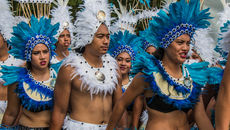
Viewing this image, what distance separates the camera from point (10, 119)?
4.55 m

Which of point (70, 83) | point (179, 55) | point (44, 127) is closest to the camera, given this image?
point (179, 55)

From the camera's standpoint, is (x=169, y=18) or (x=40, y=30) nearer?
(x=169, y=18)

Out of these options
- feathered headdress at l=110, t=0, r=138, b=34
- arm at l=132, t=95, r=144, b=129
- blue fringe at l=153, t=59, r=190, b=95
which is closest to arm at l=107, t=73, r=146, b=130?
blue fringe at l=153, t=59, r=190, b=95

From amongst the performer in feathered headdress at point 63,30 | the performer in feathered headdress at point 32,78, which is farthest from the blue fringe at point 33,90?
the performer in feathered headdress at point 63,30

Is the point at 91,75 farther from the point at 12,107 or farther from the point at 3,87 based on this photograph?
the point at 3,87

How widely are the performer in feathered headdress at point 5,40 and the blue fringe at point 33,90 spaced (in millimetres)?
878

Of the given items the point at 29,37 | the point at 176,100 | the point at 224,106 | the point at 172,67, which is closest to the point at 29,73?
the point at 29,37

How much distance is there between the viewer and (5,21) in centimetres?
619

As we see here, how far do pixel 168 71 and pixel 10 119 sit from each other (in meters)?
2.42

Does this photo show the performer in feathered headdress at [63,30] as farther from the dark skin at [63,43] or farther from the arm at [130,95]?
the arm at [130,95]

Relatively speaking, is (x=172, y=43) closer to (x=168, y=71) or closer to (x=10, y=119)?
(x=168, y=71)

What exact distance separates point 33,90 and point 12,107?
0.38 meters

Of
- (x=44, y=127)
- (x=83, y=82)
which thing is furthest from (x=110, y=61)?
(x=44, y=127)

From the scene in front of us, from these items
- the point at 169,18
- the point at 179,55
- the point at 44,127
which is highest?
the point at 169,18
